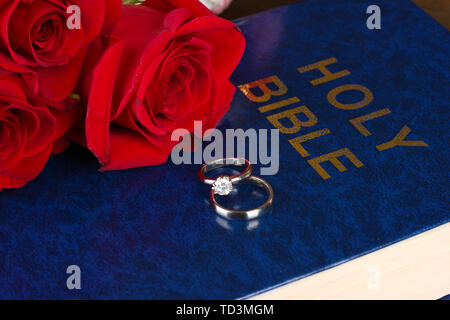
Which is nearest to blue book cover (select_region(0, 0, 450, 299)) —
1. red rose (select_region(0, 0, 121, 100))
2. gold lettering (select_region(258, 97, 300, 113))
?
gold lettering (select_region(258, 97, 300, 113))

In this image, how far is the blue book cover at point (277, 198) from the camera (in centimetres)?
58

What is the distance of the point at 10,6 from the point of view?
529 mm

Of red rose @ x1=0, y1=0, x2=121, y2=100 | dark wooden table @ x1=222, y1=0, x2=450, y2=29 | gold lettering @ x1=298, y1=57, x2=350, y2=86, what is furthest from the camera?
dark wooden table @ x1=222, y1=0, x2=450, y2=29

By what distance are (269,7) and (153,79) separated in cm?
50

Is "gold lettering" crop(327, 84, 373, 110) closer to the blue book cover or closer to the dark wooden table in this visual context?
the blue book cover

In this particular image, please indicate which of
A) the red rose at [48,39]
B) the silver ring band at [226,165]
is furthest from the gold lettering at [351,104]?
the red rose at [48,39]

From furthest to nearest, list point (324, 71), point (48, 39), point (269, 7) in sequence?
point (269, 7) → point (324, 71) → point (48, 39)

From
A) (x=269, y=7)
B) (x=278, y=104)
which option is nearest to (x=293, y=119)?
(x=278, y=104)

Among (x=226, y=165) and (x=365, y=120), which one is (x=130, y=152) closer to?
(x=226, y=165)

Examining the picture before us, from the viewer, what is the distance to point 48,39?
22.3 inches

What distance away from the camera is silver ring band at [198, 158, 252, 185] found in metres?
0.65

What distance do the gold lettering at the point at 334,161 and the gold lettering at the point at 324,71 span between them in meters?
0.12

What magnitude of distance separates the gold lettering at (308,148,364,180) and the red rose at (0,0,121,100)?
9.6 inches
